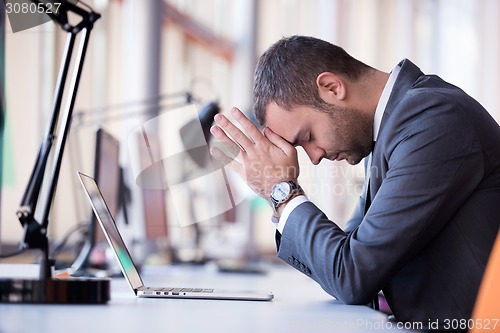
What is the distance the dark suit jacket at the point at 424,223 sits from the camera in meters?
1.29

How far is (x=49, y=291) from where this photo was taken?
1.15 metres

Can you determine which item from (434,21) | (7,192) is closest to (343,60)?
(7,192)

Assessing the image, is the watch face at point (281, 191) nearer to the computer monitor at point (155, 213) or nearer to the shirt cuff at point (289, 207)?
the shirt cuff at point (289, 207)

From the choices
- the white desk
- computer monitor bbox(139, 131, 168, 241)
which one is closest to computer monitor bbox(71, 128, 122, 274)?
computer monitor bbox(139, 131, 168, 241)

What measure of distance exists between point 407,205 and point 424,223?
5 cm

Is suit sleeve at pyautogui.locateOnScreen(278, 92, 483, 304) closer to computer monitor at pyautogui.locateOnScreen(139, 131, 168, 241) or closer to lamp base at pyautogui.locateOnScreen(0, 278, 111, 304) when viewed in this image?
lamp base at pyautogui.locateOnScreen(0, 278, 111, 304)

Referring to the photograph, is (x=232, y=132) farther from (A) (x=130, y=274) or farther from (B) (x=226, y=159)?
(A) (x=130, y=274)

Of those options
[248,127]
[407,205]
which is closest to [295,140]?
[248,127]

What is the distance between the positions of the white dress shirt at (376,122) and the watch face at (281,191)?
0.07ft

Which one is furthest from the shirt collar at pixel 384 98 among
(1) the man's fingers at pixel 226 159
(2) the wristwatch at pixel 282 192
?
(1) the man's fingers at pixel 226 159

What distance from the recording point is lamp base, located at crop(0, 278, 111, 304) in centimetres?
113

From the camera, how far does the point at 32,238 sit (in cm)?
133

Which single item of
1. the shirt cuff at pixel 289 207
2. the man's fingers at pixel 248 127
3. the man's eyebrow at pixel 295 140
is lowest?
the shirt cuff at pixel 289 207

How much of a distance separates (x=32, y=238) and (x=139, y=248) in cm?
226
